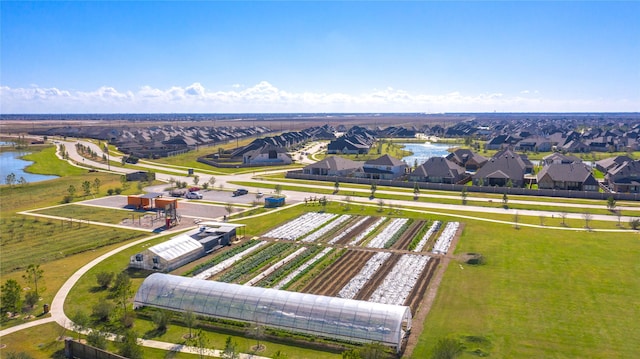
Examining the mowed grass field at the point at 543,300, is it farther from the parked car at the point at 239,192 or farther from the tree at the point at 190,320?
the parked car at the point at 239,192

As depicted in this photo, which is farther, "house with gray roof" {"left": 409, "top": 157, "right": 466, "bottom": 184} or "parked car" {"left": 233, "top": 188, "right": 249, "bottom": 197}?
"house with gray roof" {"left": 409, "top": 157, "right": 466, "bottom": 184}

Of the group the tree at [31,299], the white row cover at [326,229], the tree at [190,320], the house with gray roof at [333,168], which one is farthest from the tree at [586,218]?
the tree at [31,299]

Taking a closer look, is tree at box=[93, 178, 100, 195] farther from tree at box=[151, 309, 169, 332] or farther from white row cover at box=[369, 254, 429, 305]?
white row cover at box=[369, 254, 429, 305]

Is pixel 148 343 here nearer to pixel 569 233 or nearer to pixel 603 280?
pixel 603 280

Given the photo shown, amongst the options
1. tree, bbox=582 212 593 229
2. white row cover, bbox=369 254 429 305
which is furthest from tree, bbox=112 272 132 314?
tree, bbox=582 212 593 229

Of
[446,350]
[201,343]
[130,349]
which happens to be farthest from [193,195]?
[446,350]

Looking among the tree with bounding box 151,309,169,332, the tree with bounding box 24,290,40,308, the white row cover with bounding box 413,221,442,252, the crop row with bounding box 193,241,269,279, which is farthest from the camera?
the white row cover with bounding box 413,221,442,252
